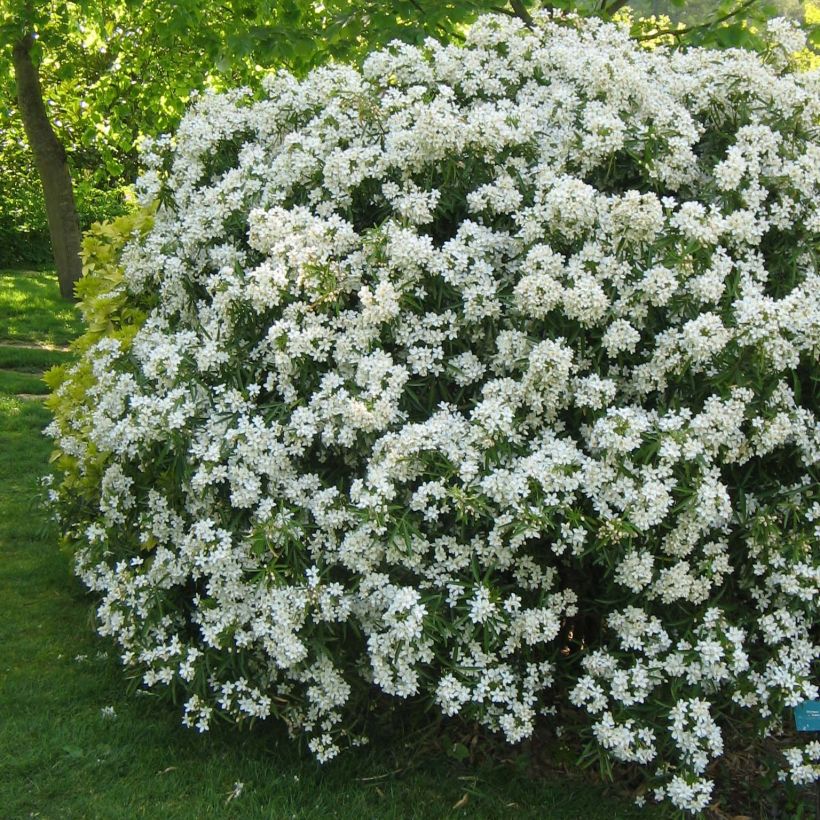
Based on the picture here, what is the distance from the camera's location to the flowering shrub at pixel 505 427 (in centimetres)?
360

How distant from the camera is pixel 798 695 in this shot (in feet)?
11.8

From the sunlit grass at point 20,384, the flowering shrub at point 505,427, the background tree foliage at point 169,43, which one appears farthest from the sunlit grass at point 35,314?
the flowering shrub at point 505,427

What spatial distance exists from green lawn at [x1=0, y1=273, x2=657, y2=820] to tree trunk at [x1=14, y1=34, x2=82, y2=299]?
349 inches

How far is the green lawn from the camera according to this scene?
384 centimetres

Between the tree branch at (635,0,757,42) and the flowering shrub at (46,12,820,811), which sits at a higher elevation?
the tree branch at (635,0,757,42)

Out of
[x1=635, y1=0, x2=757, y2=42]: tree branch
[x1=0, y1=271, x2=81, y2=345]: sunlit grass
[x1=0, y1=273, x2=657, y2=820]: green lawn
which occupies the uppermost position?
[x1=635, y1=0, x2=757, y2=42]: tree branch

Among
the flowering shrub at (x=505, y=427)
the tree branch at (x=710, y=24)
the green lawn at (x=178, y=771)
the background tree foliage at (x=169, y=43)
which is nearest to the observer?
the flowering shrub at (x=505, y=427)

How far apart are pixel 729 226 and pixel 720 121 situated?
3.22 ft

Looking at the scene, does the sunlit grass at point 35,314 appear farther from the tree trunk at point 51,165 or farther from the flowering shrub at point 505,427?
the flowering shrub at point 505,427

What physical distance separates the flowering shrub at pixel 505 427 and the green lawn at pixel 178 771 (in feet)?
0.73

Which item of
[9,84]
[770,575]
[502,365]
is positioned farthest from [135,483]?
[9,84]

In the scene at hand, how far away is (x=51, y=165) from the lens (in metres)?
13.3

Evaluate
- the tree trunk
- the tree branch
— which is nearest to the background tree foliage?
the tree branch

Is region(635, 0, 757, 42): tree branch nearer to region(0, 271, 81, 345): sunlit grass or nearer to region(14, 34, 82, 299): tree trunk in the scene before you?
region(0, 271, 81, 345): sunlit grass
